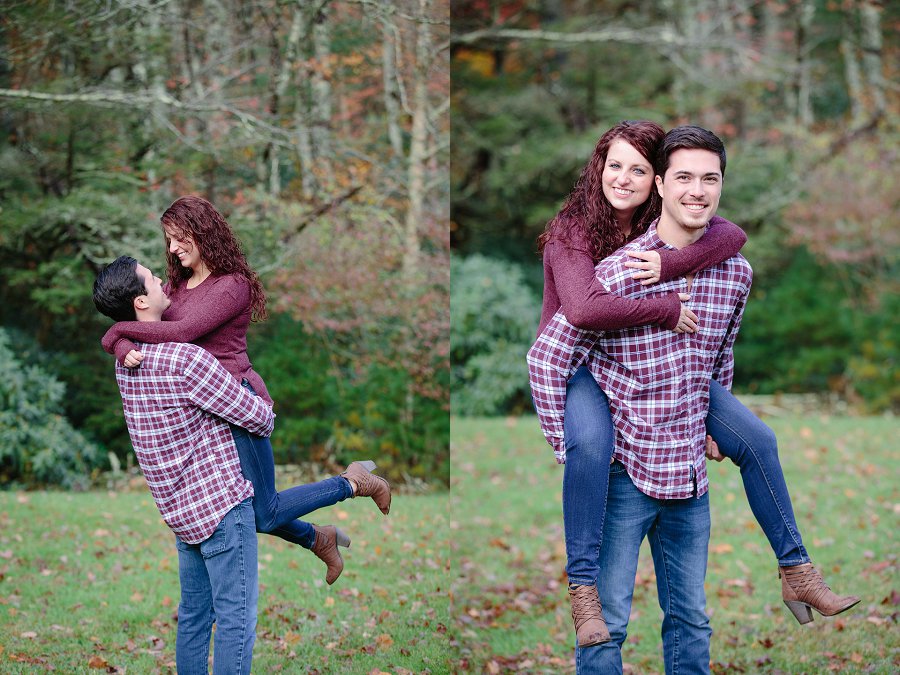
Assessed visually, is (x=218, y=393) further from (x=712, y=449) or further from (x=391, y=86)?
(x=391, y=86)

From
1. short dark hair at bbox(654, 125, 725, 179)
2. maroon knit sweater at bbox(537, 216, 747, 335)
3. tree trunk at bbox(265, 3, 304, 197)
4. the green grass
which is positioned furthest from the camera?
tree trunk at bbox(265, 3, 304, 197)

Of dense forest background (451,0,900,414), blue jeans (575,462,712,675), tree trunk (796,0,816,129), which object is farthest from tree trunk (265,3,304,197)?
tree trunk (796,0,816,129)

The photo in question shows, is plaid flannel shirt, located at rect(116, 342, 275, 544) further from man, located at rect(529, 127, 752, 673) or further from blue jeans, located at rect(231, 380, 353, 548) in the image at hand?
man, located at rect(529, 127, 752, 673)

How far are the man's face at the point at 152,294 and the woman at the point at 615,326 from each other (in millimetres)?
1167

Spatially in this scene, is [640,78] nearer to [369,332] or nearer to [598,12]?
[598,12]

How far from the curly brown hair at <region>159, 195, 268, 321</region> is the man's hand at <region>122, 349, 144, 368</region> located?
0.38 m

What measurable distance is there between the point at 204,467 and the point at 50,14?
373 centimetres

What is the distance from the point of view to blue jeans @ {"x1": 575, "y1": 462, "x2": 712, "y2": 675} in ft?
9.06

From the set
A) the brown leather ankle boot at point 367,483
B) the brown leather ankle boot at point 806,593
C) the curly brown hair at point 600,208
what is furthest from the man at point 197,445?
the brown leather ankle boot at point 806,593

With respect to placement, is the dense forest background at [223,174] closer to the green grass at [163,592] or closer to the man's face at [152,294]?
the green grass at [163,592]

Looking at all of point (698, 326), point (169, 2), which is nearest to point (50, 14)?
point (169, 2)

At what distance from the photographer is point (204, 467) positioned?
291cm

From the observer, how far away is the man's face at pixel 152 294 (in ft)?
9.53

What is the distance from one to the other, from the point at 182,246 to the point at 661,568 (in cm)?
175
